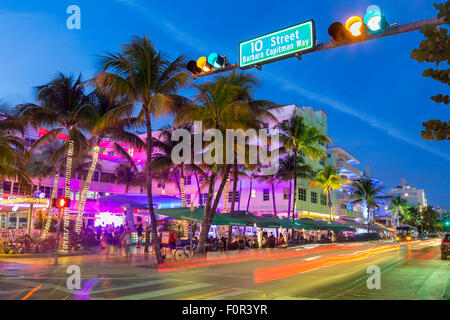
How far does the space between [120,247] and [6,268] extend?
10.1 meters

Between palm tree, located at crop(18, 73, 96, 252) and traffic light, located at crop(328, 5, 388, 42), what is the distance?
1860cm

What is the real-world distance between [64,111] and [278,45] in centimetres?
1904

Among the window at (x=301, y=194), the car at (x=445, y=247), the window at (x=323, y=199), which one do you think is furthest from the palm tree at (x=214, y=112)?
the window at (x=323, y=199)

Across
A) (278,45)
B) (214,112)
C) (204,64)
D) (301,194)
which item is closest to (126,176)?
(301,194)

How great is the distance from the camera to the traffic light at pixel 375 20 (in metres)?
6.26

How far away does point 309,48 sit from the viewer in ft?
23.7

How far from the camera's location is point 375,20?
20.6 feet

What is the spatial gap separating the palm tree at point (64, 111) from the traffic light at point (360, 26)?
18.6 meters

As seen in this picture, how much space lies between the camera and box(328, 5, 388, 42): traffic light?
6285 mm

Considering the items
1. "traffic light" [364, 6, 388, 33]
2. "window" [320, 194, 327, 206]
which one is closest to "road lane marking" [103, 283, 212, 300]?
"traffic light" [364, 6, 388, 33]

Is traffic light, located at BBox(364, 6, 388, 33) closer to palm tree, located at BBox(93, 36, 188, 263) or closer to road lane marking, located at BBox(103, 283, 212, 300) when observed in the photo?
road lane marking, located at BBox(103, 283, 212, 300)

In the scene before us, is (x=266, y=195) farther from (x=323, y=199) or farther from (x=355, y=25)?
(x=355, y=25)

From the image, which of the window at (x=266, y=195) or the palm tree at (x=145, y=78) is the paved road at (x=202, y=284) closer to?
the palm tree at (x=145, y=78)
